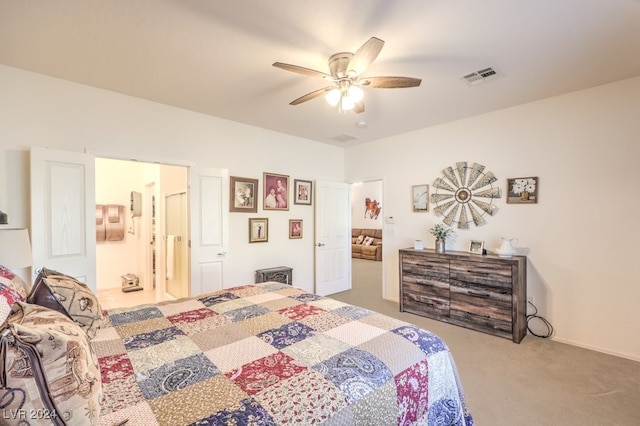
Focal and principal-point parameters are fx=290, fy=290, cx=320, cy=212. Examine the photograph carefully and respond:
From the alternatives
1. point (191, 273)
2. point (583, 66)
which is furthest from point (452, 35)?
point (191, 273)

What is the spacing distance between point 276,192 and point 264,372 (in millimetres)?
3474

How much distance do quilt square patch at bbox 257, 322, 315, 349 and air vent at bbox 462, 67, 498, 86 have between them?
2650mm

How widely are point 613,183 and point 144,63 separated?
4.59 m

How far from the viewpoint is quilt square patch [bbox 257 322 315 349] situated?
4.99 ft

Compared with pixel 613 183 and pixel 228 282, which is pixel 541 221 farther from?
pixel 228 282

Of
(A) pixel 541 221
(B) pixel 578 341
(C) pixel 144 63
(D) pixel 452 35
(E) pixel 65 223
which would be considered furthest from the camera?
(A) pixel 541 221

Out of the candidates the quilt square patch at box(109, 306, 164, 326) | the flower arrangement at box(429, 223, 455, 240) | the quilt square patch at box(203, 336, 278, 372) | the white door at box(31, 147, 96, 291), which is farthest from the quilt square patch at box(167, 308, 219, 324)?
the flower arrangement at box(429, 223, 455, 240)

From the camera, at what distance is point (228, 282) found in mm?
3975

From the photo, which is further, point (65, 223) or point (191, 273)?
point (191, 273)

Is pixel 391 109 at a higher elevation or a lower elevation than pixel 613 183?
higher

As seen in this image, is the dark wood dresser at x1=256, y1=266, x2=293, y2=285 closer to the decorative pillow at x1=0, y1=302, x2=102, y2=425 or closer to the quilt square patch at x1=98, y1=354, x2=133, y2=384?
the quilt square patch at x1=98, y1=354, x2=133, y2=384

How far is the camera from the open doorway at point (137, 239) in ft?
15.1

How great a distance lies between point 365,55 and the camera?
6.39 feet

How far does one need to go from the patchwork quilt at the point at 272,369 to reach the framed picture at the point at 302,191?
2949 millimetres
